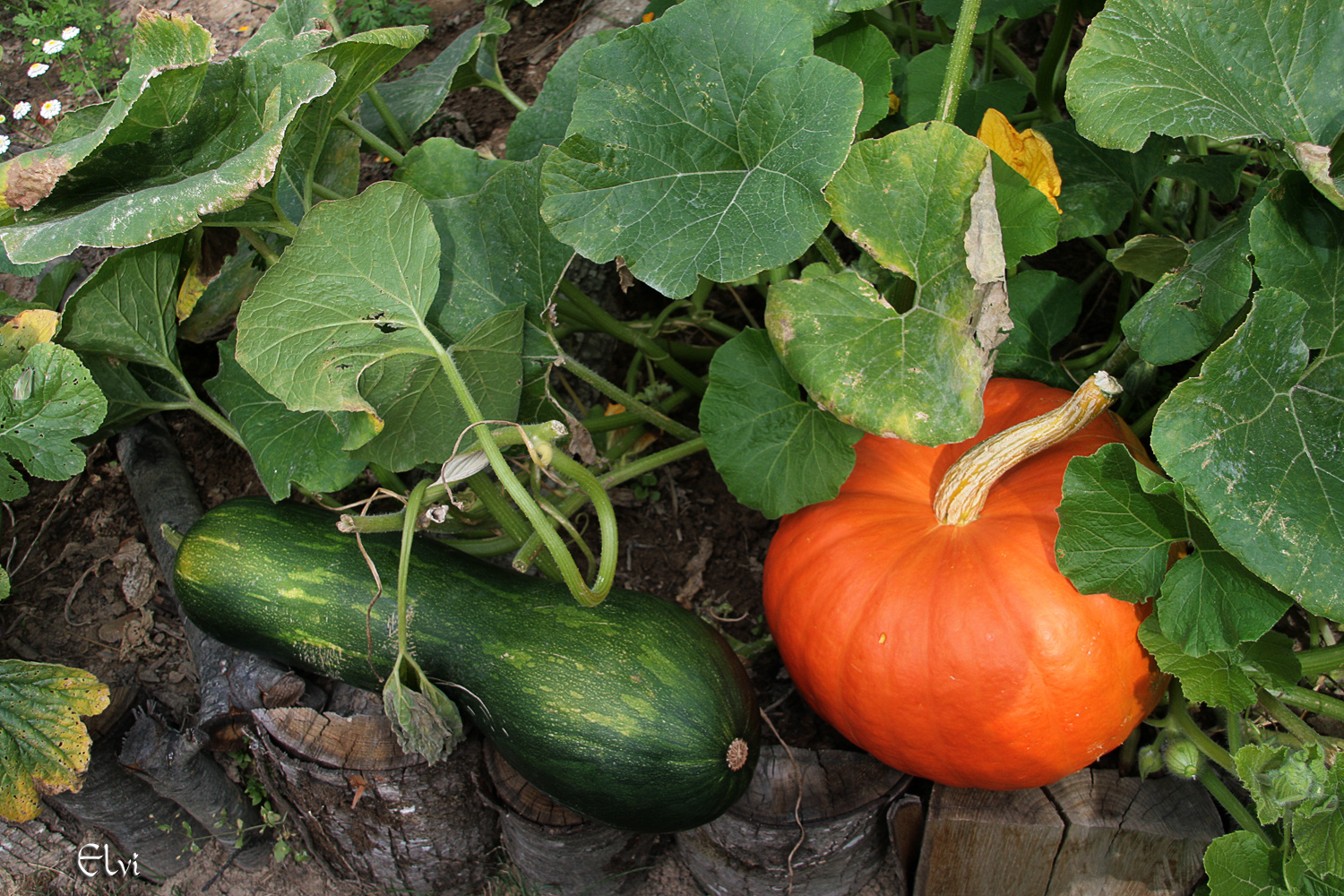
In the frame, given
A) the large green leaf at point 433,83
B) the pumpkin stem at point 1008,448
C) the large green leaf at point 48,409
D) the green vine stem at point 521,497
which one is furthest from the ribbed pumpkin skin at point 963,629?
the large green leaf at point 48,409

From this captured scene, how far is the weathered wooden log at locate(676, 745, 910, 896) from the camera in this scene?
1627mm

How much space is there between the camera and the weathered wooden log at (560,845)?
175 cm

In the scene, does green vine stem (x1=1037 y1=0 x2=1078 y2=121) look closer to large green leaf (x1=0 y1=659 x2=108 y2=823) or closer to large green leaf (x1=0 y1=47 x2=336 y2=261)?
large green leaf (x1=0 y1=47 x2=336 y2=261)

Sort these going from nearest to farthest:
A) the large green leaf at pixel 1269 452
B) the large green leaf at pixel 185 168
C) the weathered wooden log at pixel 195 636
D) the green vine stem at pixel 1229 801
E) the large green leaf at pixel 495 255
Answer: the large green leaf at pixel 1269 452 → the large green leaf at pixel 185 168 → the green vine stem at pixel 1229 801 → the large green leaf at pixel 495 255 → the weathered wooden log at pixel 195 636

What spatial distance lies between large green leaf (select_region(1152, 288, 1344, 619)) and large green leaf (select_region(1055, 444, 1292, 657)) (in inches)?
3.6

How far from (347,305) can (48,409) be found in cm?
60

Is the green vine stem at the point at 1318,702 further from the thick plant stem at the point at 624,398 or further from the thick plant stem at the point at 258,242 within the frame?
the thick plant stem at the point at 258,242

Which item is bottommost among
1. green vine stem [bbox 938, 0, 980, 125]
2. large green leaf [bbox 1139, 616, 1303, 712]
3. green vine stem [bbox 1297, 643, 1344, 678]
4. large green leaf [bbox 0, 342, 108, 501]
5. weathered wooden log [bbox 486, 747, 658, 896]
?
weathered wooden log [bbox 486, 747, 658, 896]

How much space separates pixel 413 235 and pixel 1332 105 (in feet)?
4.38

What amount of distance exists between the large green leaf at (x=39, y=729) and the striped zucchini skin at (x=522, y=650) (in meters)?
0.24

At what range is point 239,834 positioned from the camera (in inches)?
81.4

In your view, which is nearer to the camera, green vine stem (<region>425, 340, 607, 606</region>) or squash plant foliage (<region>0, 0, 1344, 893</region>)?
squash plant foliage (<region>0, 0, 1344, 893</region>)

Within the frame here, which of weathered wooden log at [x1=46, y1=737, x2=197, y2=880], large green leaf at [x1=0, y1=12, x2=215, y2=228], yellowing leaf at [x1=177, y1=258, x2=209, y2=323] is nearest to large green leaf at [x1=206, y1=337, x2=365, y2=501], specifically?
yellowing leaf at [x1=177, y1=258, x2=209, y2=323]

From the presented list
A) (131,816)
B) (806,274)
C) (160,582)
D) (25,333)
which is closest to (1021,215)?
(806,274)
